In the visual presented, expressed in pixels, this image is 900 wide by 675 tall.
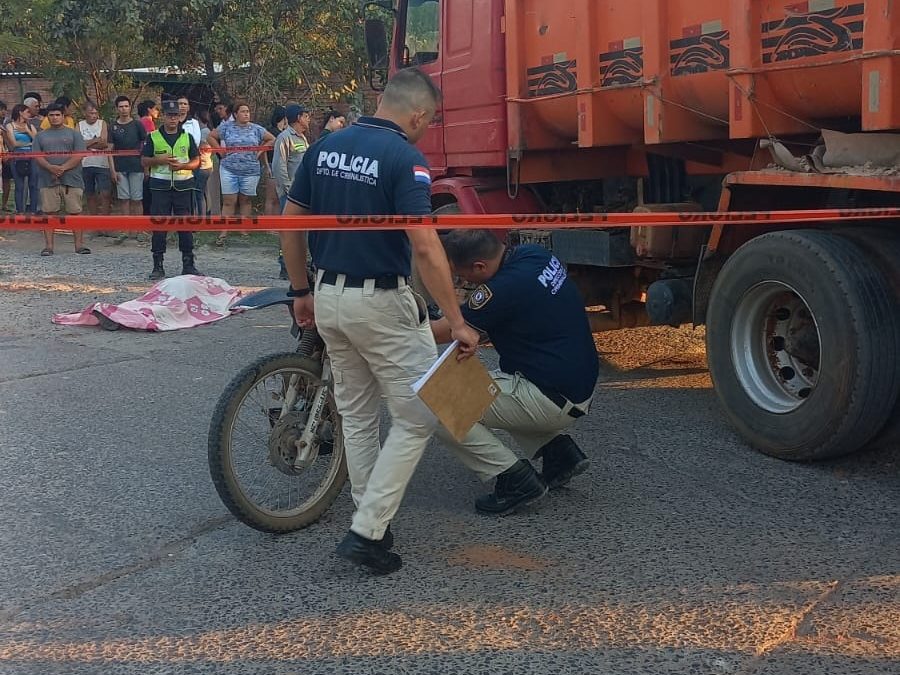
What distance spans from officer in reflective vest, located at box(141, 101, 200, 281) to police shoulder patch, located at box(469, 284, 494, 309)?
6.89 meters

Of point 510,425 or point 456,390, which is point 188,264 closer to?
point 510,425

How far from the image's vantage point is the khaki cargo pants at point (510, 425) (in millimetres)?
4031

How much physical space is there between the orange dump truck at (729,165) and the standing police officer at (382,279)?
183cm

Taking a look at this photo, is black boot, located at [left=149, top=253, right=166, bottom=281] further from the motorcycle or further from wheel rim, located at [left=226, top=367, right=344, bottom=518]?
wheel rim, located at [left=226, top=367, right=344, bottom=518]

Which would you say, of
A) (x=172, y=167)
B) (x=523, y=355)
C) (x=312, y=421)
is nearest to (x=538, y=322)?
(x=523, y=355)

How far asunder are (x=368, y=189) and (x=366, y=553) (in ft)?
4.13

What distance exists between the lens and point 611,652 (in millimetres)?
3021

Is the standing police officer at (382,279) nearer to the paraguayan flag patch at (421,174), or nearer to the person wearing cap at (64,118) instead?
the paraguayan flag patch at (421,174)

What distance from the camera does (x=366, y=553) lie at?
3.56 metres

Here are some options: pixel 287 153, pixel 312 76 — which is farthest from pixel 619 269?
pixel 312 76

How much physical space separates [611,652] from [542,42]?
13.8 ft

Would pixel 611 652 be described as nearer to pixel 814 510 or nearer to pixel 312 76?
pixel 814 510

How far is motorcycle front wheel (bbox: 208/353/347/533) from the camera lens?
12.5ft

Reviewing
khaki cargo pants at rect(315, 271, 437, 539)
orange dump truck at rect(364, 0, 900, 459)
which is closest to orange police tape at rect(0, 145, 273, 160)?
orange dump truck at rect(364, 0, 900, 459)
